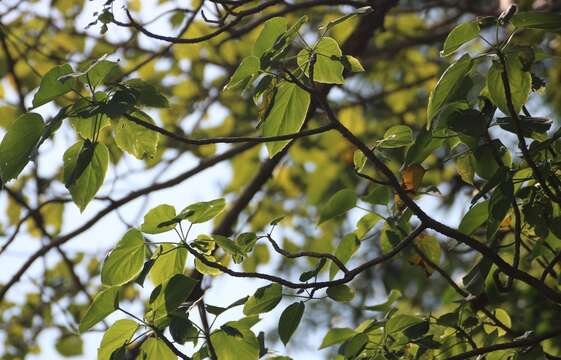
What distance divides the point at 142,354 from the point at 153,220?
5.7 inches

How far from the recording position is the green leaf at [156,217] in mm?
934

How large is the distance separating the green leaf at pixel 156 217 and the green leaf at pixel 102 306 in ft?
0.23

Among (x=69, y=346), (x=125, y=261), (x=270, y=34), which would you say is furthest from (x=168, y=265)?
(x=69, y=346)

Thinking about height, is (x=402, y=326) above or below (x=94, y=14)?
below

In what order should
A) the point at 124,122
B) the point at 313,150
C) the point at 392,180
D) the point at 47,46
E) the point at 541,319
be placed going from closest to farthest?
1. the point at 392,180
2. the point at 124,122
3. the point at 541,319
4. the point at 47,46
5. the point at 313,150

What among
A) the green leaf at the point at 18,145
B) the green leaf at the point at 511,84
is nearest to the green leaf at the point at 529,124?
the green leaf at the point at 511,84

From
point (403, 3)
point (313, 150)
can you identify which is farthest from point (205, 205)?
point (403, 3)

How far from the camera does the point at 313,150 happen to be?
3072 mm

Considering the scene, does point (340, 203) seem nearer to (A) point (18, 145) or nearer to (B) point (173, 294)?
(B) point (173, 294)

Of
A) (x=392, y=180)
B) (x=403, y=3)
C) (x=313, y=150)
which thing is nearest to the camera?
(x=392, y=180)

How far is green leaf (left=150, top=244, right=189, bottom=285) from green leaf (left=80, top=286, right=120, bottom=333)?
0.06 metres

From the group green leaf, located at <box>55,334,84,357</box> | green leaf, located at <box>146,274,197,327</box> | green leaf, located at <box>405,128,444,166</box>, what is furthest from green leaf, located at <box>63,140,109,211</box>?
green leaf, located at <box>55,334,84,357</box>

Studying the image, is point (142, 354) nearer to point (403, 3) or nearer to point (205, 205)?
point (205, 205)

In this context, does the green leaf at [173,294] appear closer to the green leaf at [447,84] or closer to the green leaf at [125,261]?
the green leaf at [125,261]
